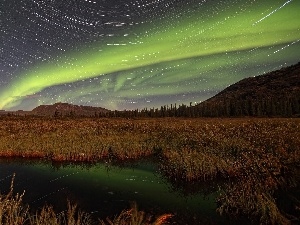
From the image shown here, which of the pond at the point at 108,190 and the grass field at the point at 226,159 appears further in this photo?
the pond at the point at 108,190

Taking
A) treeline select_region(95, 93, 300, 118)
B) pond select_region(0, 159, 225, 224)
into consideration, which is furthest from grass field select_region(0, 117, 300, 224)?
treeline select_region(95, 93, 300, 118)

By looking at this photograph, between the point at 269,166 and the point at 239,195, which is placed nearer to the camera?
the point at 239,195

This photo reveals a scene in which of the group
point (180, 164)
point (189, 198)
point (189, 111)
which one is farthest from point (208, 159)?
point (189, 111)

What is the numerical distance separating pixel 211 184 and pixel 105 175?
22.7ft

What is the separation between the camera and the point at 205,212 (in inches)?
478

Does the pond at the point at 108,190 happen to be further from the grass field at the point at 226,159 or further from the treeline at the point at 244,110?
the treeline at the point at 244,110

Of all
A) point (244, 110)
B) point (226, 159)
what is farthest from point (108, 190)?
point (244, 110)

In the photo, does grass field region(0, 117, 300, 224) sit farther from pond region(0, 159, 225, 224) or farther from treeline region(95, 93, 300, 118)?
treeline region(95, 93, 300, 118)

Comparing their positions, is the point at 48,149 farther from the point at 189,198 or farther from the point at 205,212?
the point at 205,212

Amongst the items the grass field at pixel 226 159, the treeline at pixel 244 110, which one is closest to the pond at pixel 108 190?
the grass field at pixel 226 159

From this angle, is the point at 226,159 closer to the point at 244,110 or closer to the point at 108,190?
the point at 108,190

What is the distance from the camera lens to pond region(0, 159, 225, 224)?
12.5 metres

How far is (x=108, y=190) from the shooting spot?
15766 millimetres

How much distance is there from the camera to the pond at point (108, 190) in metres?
12.5
